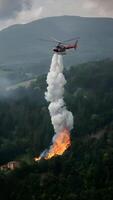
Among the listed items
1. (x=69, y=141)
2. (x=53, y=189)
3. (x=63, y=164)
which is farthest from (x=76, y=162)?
(x=53, y=189)

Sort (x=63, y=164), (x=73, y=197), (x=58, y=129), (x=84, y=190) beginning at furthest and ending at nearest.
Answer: (x=58, y=129), (x=63, y=164), (x=84, y=190), (x=73, y=197)

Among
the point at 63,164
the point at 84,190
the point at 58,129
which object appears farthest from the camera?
the point at 58,129

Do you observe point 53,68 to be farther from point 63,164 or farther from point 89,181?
point 89,181

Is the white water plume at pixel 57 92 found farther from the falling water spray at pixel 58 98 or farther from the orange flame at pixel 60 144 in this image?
the orange flame at pixel 60 144

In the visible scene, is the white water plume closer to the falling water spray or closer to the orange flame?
the falling water spray

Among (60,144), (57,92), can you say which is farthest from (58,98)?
(60,144)

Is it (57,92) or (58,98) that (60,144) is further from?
(57,92)

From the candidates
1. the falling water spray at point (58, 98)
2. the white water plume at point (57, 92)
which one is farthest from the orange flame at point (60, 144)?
the white water plume at point (57, 92)

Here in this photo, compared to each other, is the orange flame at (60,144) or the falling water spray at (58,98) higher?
the falling water spray at (58,98)
